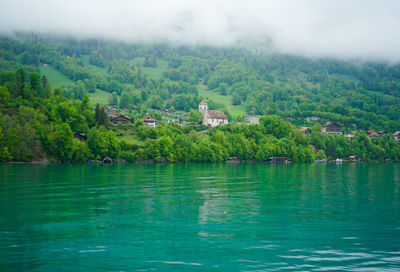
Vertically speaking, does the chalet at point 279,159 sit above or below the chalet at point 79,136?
below

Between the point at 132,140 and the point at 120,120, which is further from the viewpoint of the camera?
the point at 120,120

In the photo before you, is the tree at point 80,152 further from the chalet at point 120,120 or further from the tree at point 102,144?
the chalet at point 120,120

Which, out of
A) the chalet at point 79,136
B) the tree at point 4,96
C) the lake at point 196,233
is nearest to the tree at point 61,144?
the chalet at point 79,136

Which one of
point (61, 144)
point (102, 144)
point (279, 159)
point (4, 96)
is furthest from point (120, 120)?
point (279, 159)

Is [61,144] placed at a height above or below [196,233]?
above

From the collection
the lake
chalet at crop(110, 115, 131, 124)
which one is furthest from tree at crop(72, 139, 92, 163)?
the lake

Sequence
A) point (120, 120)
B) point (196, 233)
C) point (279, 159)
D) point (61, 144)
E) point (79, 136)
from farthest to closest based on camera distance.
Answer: point (120, 120) → point (279, 159) → point (79, 136) → point (61, 144) → point (196, 233)

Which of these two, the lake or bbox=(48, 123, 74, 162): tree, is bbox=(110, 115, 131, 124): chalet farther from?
the lake

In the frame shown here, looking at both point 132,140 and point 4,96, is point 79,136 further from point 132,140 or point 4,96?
point 4,96

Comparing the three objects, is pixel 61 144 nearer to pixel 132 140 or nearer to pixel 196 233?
pixel 132 140

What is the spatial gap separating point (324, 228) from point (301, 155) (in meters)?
148

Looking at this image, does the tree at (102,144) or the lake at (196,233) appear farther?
the tree at (102,144)

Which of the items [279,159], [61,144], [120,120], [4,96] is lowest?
[279,159]

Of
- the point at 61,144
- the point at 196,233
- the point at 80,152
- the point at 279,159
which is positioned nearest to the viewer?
the point at 196,233
